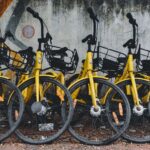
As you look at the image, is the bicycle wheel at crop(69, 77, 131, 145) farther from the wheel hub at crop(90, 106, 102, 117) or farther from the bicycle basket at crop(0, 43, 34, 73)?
the bicycle basket at crop(0, 43, 34, 73)

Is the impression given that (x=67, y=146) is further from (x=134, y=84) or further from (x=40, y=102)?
(x=134, y=84)

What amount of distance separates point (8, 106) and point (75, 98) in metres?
1.13

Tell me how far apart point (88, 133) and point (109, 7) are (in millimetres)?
2526

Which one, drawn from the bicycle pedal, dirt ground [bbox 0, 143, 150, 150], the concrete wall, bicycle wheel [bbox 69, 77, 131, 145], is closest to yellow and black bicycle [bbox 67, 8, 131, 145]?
bicycle wheel [bbox 69, 77, 131, 145]

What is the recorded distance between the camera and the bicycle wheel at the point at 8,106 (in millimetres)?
7582

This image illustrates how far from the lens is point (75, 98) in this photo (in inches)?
321

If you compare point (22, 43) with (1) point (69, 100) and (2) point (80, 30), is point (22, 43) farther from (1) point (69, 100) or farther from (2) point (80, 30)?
(1) point (69, 100)

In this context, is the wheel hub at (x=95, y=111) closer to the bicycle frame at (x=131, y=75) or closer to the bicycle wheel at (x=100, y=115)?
the bicycle wheel at (x=100, y=115)

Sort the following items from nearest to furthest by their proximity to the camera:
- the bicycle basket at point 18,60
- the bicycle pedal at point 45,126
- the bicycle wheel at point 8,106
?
1. the bicycle wheel at point 8,106
2. the bicycle basket at point 18,60
3. the bicycle pedal at point 45,126

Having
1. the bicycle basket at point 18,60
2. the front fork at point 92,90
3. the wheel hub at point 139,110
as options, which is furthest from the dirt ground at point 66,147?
the bicycle basket at point 18,60

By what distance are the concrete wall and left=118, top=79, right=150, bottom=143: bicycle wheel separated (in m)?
1.40

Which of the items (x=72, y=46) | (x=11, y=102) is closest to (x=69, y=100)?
(x=11, y=102)

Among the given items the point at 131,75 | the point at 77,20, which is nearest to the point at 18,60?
the point at 77,20

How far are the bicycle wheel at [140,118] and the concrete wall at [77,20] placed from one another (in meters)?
1.40
